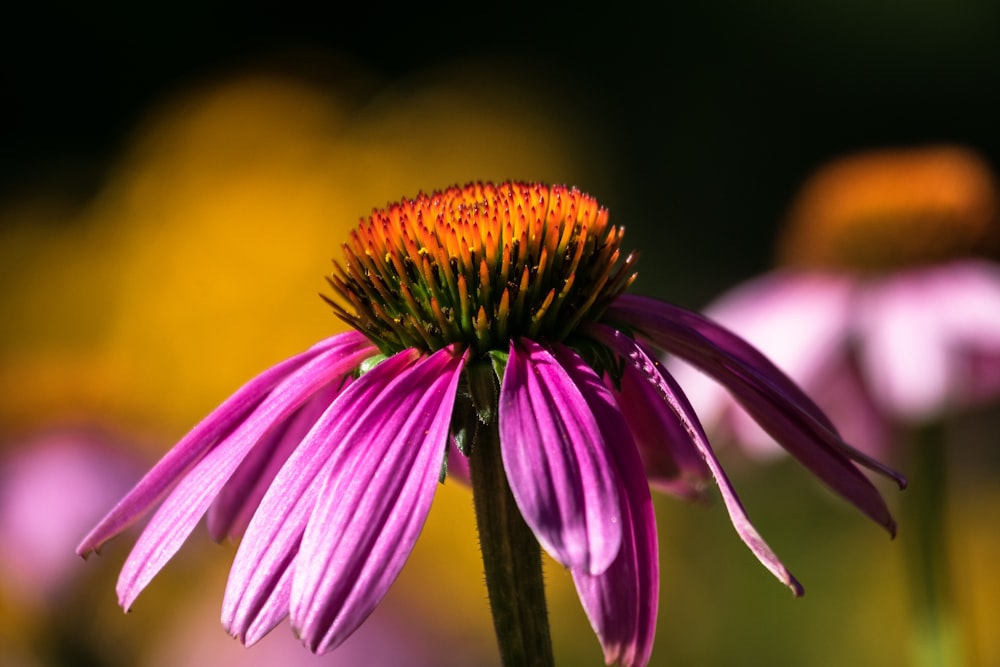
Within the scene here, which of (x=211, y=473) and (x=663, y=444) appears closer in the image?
(x=211, y=473)

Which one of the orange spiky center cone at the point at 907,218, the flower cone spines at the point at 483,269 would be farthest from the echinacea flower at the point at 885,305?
the flower cone spines at the point at 483,269

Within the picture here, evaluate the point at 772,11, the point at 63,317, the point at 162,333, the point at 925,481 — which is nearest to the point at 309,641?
the point at 925,481

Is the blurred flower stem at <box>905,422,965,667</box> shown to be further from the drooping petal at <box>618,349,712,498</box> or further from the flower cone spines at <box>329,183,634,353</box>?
the flower cone spines at <box>329,183,634,353</box>

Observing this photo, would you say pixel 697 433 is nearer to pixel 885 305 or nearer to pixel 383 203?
pixel 885 305

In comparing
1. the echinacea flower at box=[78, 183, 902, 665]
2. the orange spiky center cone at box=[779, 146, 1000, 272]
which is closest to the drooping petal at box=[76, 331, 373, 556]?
the echinacea flower at box=[78, 183, 902, 665]

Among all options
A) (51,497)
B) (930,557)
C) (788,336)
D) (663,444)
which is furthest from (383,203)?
(663,444)

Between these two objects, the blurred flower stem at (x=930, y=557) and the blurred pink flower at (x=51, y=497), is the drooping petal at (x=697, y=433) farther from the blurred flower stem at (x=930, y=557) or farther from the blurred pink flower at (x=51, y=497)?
the blurred pink flower at (x=51, y=497)

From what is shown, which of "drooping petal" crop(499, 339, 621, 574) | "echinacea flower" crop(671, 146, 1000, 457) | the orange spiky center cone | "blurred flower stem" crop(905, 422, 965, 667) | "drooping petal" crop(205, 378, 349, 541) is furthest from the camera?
the orange spiky center cone
